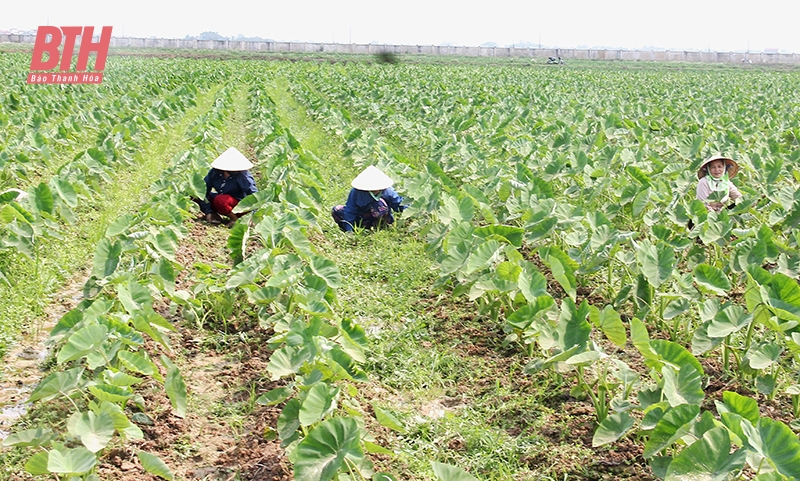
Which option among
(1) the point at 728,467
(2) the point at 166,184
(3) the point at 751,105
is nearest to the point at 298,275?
(1) the point at 728,467

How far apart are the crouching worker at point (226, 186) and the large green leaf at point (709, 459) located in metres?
5.19

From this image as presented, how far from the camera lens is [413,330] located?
490 cm

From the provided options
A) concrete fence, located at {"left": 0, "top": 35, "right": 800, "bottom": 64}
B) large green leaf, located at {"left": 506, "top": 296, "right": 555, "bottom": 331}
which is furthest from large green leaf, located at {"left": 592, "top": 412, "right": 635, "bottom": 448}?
Result: concrete fence, located at {"left": 0, "top": 35, "right": 800, "bottom": 64}

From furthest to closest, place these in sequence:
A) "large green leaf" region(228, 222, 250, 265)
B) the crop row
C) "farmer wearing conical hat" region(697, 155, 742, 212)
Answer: "farmer wearing conical hat" region(697, 155, 742, 212)
"large green leaf" region(228, 222, 250, 265)
the crop row

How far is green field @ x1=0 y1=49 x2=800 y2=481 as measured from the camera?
121 inches

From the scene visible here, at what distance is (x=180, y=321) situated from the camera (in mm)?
4938

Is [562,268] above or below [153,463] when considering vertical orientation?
above

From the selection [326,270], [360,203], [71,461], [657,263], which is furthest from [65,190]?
[657,263]

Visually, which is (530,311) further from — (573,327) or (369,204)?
(369,204)

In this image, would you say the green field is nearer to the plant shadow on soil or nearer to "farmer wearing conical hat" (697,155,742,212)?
the plant shadow on soil

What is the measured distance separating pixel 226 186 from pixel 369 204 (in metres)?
1.39

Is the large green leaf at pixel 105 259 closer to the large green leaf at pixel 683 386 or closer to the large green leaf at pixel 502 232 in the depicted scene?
the large green leaf at pixel 502 232

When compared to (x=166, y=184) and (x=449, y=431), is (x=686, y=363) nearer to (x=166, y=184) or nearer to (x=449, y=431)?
(x=449, y=431)

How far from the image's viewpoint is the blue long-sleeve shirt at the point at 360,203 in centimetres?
679
